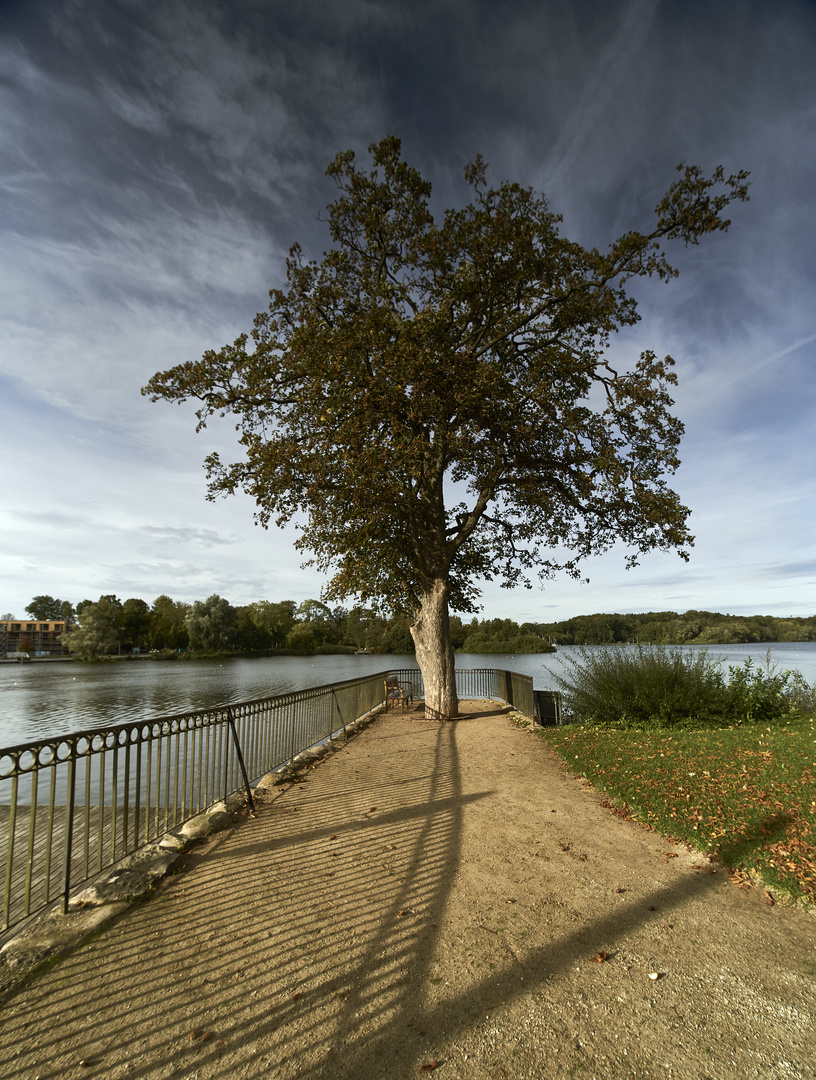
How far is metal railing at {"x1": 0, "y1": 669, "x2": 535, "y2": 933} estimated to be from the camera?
11.6 feet

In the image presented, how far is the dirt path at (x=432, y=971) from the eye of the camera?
2.40 metres

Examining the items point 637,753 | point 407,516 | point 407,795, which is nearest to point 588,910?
point 407,795

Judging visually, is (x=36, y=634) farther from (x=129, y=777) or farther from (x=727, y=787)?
(x=727, y=787)

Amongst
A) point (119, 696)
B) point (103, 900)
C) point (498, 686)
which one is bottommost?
point (119, 696)

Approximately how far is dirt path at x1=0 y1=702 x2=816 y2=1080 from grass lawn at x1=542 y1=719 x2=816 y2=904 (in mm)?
362

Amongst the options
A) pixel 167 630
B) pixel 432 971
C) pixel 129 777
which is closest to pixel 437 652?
pixel 129 777

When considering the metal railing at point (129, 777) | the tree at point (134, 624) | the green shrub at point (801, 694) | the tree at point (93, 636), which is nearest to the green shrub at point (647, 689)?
the metal railing at point (129, 777)

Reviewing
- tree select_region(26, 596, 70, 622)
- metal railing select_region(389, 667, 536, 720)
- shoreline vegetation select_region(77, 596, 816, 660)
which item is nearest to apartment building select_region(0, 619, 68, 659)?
tree select_region(26, 596, 70, 622)

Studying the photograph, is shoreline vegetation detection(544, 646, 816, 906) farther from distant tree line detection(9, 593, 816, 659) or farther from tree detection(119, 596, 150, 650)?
tree detection(119, 596, 150, 650)

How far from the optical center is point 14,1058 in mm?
2428

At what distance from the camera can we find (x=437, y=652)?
42.8 ft

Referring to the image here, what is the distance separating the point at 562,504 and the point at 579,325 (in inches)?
176

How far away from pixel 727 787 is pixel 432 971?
Answer: 177 inches

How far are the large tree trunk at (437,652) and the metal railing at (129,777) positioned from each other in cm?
193
